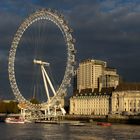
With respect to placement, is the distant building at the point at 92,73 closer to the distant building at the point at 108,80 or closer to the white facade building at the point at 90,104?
the distant building at the point at 108,80

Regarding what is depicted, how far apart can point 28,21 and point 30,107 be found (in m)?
15.4

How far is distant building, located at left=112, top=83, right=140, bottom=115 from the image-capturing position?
4262 inches

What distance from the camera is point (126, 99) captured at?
109 metres

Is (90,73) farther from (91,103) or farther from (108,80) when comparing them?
(91,103)

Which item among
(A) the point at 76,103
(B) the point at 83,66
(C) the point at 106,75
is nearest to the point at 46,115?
(A) the point at 76,103

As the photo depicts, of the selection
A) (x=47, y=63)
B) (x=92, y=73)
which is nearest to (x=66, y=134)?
(x=47, y=63)

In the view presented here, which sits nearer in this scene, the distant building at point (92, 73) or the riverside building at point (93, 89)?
the riverside building at point (93, 89)

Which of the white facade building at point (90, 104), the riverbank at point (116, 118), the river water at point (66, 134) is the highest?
the white facade building at point (90, 104)

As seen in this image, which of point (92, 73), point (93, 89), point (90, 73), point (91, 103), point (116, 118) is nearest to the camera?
point (116, 118)

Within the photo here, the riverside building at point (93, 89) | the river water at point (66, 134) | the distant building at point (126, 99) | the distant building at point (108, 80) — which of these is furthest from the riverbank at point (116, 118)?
the river water at point (66, 134)

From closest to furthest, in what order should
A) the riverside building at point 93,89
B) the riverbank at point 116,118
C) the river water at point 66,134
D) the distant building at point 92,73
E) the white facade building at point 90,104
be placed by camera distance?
the river water at point 66,134 < the riverbank at point 116,118 < the white facade building at point 90,104 < the riverside building at point 93,89 < the distant building at point 92,73

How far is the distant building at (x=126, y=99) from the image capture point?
→ 355ft

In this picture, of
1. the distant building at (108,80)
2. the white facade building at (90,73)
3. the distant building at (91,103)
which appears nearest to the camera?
the distant building at (91,103)

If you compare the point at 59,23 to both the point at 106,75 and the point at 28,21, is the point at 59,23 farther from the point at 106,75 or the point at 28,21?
the point at 106,75
